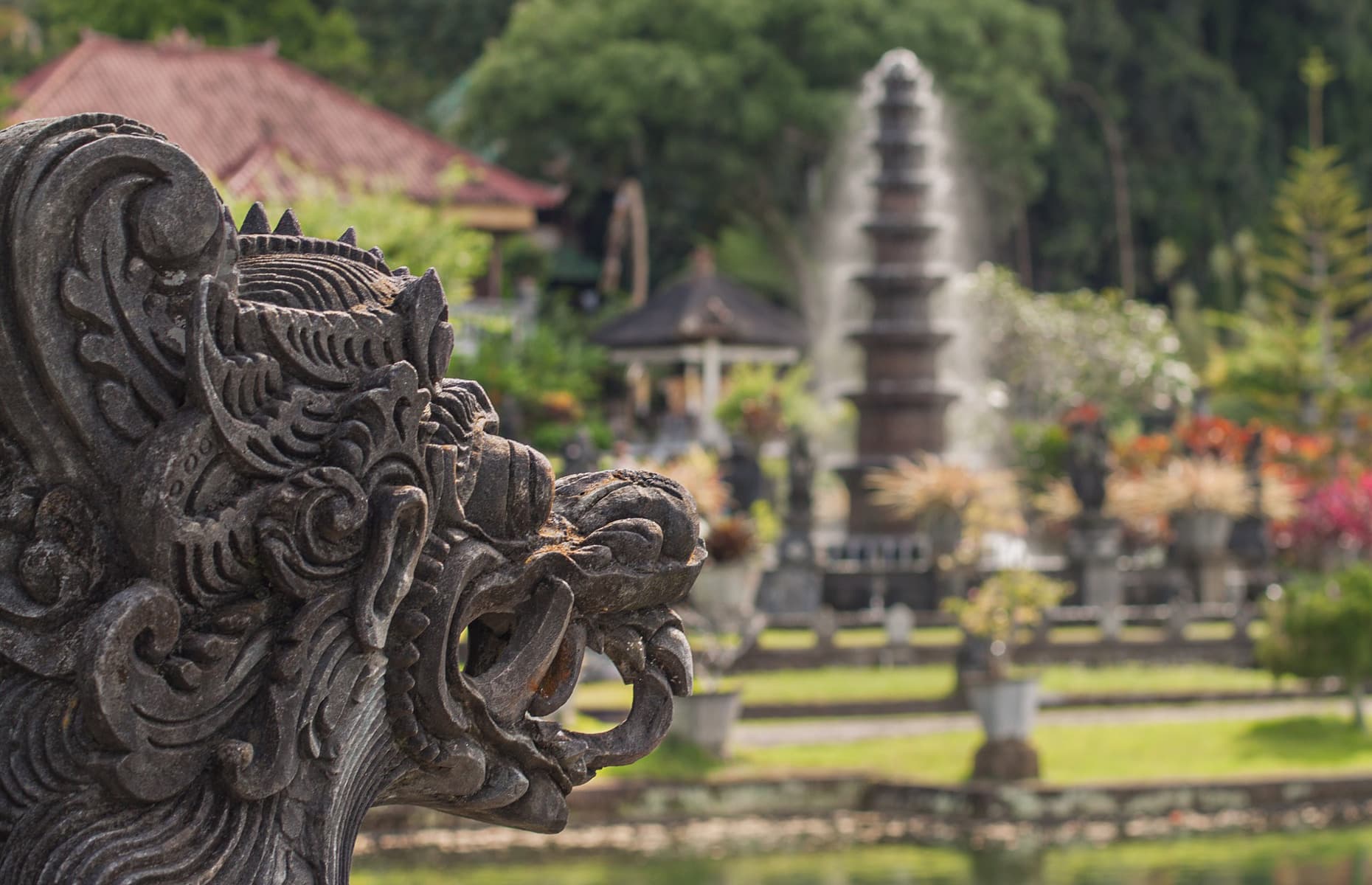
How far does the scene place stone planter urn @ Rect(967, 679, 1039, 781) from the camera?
1243 cm

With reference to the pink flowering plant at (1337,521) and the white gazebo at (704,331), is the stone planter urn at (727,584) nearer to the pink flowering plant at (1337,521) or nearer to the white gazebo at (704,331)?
the pink flowering plant at (1337,521)

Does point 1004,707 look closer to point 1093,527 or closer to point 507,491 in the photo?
point 507,491

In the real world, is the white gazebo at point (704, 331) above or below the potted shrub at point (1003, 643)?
above

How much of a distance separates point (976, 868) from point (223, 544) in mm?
9108

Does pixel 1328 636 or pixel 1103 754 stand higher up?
pixel 1328 636

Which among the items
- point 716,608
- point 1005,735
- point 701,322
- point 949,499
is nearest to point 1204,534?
point 949,499

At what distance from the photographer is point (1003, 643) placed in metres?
14.6

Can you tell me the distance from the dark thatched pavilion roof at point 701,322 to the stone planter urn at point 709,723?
19.4 m

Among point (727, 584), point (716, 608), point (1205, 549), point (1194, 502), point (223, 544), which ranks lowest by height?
point (223, 544)

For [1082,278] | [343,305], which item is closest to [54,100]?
[1082,278]

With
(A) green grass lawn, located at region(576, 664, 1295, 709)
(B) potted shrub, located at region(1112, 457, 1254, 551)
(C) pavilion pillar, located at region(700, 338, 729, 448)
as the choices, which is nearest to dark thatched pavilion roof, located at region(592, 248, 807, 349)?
(C) pavilion pillar, located at region(700, 338, 729, 448)

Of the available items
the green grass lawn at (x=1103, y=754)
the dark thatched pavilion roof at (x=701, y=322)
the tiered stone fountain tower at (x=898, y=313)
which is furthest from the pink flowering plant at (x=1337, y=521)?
the dark thatched pavilion roof at (x=701, y=322)

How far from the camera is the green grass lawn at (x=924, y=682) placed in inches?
647

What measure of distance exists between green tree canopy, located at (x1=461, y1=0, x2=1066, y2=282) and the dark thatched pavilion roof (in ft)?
26.3
